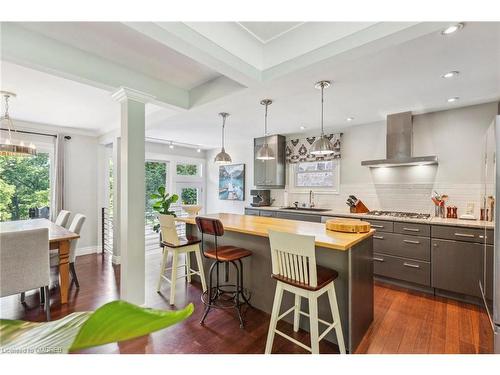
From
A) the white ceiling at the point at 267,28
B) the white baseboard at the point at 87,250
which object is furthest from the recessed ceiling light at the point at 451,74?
the white baseboard at the point at 87,250

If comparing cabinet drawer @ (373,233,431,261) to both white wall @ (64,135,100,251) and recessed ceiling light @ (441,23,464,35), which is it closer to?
recessed ceiling light @ (441,23,464,35)

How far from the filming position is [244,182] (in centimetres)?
588

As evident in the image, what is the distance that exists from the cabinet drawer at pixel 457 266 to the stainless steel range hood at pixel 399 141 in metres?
1.15

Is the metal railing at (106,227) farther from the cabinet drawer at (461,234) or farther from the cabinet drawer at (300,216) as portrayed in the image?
the cabinet drawer at (461,234)

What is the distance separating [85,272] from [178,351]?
273 cm

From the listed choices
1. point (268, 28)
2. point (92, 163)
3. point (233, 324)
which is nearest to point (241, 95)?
point (268, 28)

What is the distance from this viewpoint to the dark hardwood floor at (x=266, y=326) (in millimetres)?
1926

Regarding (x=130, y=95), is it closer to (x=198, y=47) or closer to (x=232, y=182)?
(x=198, y=47)

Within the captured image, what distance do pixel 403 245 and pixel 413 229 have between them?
0.24 metres

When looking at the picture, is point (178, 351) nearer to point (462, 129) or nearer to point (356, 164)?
point (356, 164)

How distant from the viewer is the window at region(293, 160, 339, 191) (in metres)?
4.39

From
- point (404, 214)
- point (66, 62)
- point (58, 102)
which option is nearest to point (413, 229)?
point (404, 214)

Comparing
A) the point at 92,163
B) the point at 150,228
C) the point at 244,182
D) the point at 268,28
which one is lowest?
the point at 150,228
